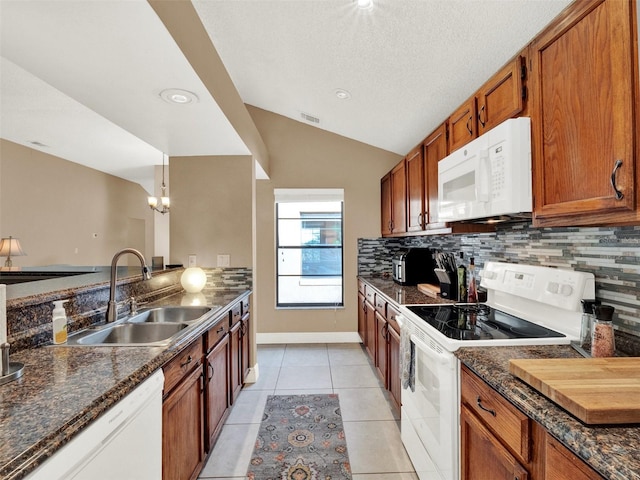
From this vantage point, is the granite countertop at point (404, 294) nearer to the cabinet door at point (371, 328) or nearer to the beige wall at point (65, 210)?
the cabinet door at point (371, 328)

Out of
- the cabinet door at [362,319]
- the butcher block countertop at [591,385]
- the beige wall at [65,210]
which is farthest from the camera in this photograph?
the beige wall at [65,210]

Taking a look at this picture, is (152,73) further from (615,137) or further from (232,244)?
(615,137)

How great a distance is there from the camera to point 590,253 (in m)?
1.42

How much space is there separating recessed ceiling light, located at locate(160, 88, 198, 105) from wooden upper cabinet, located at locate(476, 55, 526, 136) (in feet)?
5.35

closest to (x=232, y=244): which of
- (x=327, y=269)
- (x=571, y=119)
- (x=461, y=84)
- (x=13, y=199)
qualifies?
(x=327, y=269)

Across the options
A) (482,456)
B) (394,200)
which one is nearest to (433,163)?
(394,200)

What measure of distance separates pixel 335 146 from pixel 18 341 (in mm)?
3588

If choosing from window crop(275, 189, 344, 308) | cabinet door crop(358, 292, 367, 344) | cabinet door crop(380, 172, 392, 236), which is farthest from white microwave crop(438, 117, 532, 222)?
window crop(275, 189, 344, 308)

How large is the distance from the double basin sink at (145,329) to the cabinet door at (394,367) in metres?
1.32

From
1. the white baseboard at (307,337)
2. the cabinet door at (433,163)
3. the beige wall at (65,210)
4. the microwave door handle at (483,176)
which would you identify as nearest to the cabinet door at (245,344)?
the white baseboard at (307,337)

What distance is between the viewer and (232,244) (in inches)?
118

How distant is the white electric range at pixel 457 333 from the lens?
135 centimetres

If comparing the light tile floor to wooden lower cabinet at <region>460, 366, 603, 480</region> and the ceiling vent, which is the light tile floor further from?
the ceiling vent

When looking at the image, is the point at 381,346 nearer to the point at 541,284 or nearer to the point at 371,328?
the point at 371,328
